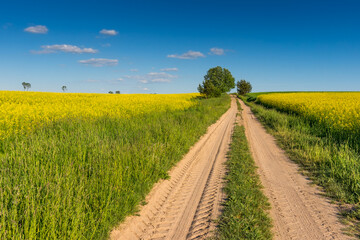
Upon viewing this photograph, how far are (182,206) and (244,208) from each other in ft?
4.24

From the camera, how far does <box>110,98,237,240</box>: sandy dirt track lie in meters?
3.42

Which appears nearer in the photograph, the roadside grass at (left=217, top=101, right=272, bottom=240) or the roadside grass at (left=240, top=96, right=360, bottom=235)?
the roadside grass at (left=217, top=101, right=272, bottom=240)

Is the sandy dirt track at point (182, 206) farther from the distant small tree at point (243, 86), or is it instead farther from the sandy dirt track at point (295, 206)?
the distant small tree at point (243, 86)

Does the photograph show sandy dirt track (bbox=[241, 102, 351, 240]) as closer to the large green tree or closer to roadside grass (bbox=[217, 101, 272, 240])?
roadside grass (bbox=[217, 101, 272, 240])

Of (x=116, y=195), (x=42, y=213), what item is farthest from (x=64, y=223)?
(x=116, y=195)

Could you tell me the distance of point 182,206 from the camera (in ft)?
13.8

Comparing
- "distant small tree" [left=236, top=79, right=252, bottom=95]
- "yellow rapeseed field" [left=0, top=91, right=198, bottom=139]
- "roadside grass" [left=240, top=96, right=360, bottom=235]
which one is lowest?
"roadside grass" [left=240, top=96, right=360, bottom=235]

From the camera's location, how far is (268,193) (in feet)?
15.4

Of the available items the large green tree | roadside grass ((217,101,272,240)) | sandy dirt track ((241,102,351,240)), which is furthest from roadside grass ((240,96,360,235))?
the large green tree

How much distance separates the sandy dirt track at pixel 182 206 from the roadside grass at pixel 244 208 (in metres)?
0.24

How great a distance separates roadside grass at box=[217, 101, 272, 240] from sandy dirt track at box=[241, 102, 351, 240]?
0.69 ft

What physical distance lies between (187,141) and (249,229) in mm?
5395

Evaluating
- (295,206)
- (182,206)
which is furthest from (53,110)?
(295,206)

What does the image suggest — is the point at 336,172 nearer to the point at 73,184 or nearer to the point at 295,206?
the point at 295,206
